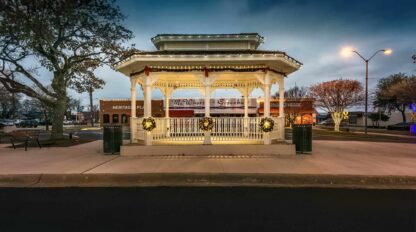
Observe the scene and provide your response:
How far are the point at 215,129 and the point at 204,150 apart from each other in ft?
5.17

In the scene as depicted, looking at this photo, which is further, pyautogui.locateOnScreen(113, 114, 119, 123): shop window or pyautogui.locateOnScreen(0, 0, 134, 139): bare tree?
pyautogui.locateOnScreen(113, 114, 119, 123): shop window

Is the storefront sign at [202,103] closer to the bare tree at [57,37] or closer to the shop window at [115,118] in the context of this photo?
the shop window at [115,118]

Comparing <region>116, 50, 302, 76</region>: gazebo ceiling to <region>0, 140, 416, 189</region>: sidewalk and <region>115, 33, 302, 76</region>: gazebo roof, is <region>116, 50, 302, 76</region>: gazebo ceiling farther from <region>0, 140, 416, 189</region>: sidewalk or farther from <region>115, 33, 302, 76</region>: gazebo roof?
<region>0, 140, 416, 189</region>: sidewalk

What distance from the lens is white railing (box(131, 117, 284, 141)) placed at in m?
12.8

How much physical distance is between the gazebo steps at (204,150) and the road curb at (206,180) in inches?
140

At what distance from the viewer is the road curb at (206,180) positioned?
7.74 metres

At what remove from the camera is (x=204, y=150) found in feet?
39.2

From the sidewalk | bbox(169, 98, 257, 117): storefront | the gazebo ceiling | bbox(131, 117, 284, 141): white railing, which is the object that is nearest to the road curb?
the sidewalk
